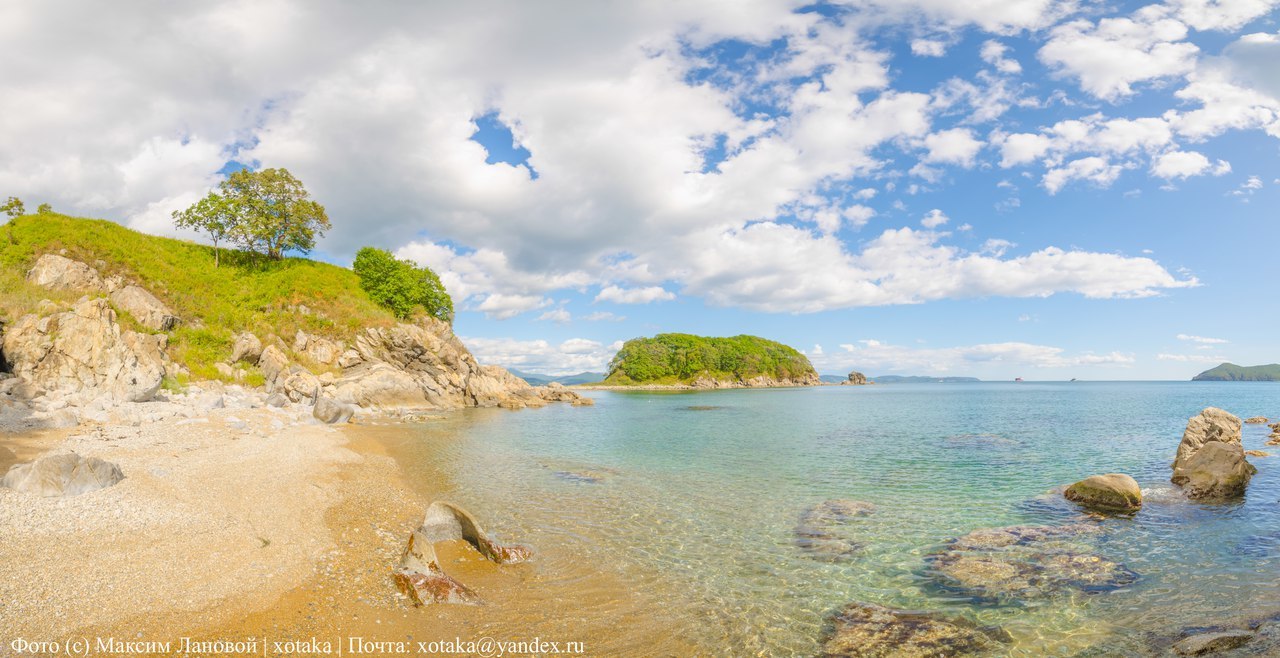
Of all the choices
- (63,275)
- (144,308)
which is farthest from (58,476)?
(63,275)

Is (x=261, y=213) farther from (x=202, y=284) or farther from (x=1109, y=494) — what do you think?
(x=1109, y=494)

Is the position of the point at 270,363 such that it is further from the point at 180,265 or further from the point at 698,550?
the point at 698,550

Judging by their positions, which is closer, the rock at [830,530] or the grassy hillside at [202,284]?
the rock at [830,530]

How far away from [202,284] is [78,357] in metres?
32.8

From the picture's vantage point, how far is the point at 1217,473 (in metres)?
21.2

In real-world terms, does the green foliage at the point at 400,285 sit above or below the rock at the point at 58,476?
above

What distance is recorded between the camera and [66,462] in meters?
14.3

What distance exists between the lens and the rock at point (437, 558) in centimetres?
1112

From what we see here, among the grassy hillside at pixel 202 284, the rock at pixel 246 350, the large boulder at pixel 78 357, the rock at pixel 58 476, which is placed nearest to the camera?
the rock at pixel 58 476

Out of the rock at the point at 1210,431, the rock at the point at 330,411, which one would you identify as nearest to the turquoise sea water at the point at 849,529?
the rock at the point at 1210,431

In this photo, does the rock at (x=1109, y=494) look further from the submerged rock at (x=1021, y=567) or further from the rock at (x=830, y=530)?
the rock at (x=830, y=530)

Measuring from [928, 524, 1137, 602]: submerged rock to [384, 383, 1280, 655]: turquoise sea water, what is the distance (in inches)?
16.4

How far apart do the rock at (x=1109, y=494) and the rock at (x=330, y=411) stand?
45.1 metres

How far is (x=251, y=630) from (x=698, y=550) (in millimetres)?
10740
